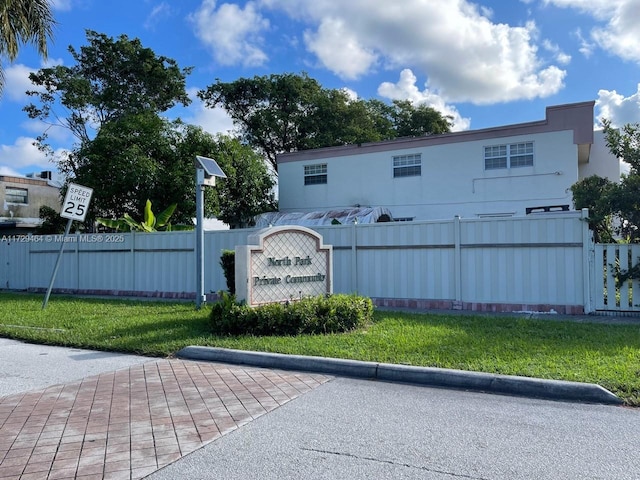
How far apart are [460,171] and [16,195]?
28.9m

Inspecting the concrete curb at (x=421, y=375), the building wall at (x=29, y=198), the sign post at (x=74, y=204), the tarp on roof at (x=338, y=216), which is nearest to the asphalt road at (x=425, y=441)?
the concrete curb at (x=421, y=375)

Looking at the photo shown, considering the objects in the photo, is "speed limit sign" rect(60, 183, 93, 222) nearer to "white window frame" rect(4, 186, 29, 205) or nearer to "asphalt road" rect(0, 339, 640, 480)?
"asphalt road" rect(0, 339, 640, 480)

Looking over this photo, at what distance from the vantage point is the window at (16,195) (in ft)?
110

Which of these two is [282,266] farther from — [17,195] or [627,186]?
[17,195]

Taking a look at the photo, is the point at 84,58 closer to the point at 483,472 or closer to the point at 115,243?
the point at 115,243

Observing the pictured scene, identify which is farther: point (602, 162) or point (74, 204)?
point (602, 162)

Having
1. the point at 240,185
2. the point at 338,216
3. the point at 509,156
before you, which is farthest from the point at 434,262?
the point at 240,185

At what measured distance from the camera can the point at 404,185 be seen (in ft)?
70.7

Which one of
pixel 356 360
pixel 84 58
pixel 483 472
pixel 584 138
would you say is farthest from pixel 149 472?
pixel 84 58

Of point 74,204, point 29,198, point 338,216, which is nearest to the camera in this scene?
point 74,204

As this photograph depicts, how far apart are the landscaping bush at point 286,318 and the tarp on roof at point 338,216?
36.0 ft

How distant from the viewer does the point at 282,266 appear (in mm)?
9781

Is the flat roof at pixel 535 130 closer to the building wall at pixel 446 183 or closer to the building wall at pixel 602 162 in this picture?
the building wall at pixel 446 183

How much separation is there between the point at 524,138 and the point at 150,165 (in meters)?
14.7
